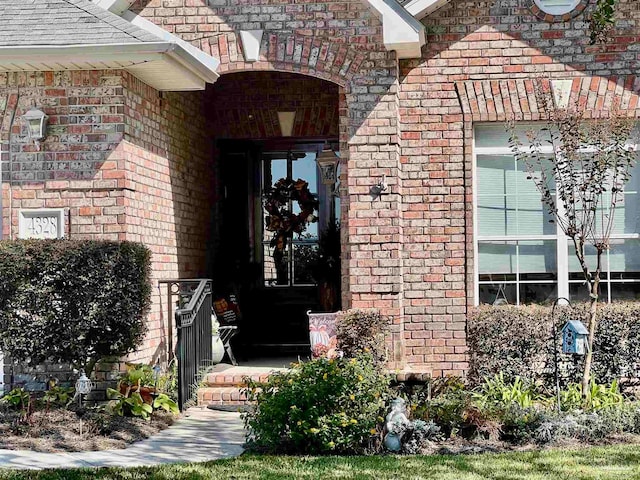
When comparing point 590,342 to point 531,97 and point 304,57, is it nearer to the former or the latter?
point 531,97

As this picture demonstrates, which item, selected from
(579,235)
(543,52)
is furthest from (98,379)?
(543,52)

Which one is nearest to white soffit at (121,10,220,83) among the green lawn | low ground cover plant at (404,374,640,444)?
low ground cover plant at (404,374,640,444)

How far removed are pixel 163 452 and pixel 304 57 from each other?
419 centimetres

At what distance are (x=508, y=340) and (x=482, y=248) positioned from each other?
1.27m

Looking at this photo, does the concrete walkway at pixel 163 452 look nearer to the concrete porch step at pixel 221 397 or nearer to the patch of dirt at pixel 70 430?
the patch of dirt at pixel 70 430

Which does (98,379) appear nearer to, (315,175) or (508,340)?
(508,340)

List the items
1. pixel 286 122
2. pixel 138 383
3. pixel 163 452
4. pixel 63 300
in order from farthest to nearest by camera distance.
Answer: pixel 286 122 → pixel 138 383 → pixel 63 300 → pixel 163 452

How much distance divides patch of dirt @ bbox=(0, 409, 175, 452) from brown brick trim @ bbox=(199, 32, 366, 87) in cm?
360

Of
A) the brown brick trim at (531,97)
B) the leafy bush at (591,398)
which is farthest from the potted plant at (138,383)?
the brown brick trim at (531,97)

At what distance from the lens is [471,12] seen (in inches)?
396

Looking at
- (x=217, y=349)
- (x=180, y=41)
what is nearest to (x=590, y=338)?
(x=217, y=349)

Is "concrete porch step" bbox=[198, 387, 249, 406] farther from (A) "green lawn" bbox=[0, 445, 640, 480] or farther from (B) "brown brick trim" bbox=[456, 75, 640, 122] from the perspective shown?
(B) "brown brick trim" bbox=[456, 75, 640, 122]

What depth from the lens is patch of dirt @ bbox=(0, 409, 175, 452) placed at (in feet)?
25.3

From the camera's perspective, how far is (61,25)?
8.97m
